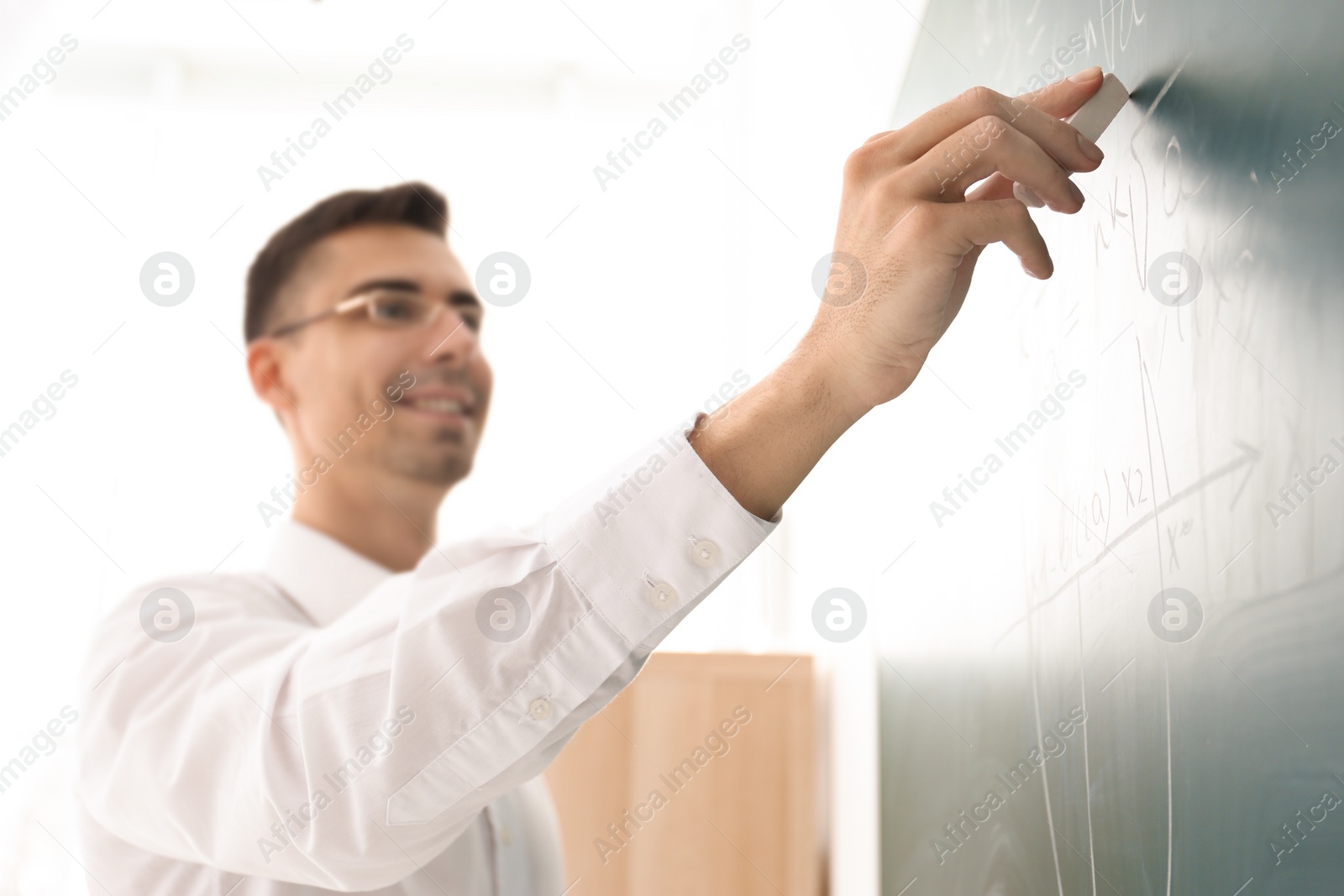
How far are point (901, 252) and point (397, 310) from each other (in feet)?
3.88

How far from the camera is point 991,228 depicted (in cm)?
44

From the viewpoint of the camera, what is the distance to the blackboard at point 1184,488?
12.0 inches

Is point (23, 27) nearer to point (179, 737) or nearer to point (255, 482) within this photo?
point (255, 482)

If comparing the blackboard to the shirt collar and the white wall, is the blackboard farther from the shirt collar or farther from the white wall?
the white wall

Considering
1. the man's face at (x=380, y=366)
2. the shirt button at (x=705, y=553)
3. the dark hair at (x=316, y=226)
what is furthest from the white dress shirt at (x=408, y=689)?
the dark hair at (x=316, y=226)

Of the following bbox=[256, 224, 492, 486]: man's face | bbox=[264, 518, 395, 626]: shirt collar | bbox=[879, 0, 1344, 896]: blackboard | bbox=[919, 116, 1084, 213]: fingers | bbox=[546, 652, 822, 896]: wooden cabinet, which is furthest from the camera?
bbox=[546, 652, 822, 896]: wooden cabinet

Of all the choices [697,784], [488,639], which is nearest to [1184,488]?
[488,639]

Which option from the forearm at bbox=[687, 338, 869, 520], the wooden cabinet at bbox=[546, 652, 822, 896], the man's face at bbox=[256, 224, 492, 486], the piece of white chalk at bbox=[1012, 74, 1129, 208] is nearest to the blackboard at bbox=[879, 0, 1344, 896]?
the piece of white chalk at bbox=[1012, 74, 1129, 208]

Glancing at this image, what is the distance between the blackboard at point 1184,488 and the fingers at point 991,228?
5 centimetres

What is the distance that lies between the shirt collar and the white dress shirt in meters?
0.35

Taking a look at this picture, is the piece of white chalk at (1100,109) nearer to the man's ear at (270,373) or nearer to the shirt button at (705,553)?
the shirt button at (705,553)

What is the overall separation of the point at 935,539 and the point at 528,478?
A: 2113mm

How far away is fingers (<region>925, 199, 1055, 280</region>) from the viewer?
44 cm

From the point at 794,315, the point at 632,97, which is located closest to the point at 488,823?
the point at 794,315
